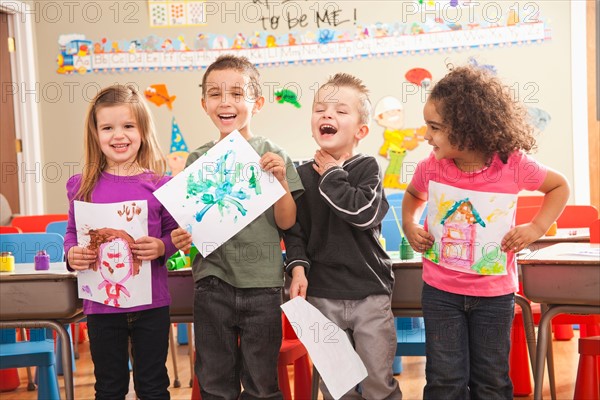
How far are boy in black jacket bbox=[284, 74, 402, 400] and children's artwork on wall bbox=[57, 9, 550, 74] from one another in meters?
3.39

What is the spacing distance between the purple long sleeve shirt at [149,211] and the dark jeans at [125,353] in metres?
0.05

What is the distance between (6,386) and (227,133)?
6.64ft

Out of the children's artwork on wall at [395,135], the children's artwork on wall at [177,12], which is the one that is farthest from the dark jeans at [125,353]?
the children's artwork on wall at [177,12]

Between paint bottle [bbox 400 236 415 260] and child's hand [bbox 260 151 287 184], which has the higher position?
child's hand [bbox 260 151 287 184]

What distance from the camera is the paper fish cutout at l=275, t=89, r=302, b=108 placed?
5.64 meters

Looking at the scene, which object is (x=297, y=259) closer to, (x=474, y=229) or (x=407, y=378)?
(x=474, y=229)

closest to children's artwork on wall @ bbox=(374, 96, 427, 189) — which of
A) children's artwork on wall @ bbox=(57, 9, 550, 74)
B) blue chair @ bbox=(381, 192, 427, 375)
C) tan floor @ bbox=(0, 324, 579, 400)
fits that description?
children's artwork on wall @ bbox=(57, 9, 550, 74)

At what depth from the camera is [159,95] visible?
19.1 feet

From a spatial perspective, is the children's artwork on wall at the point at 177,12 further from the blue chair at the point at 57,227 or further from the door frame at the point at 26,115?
the blue chair at the point at 57,227

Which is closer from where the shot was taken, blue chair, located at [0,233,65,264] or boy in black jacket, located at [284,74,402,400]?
boy in black jacket, located at [284,74,402,400]

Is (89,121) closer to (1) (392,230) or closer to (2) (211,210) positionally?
(2) (211,210)

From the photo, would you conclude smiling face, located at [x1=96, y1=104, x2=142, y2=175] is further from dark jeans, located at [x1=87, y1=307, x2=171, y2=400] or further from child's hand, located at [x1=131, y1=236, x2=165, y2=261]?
dark jeans, located at [x1=87, y1=307, x2=171, y2=400]

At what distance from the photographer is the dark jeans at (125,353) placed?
7.18 feet

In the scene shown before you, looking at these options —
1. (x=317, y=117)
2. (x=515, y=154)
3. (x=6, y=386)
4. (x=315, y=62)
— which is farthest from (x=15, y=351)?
(x=315, y=62)
